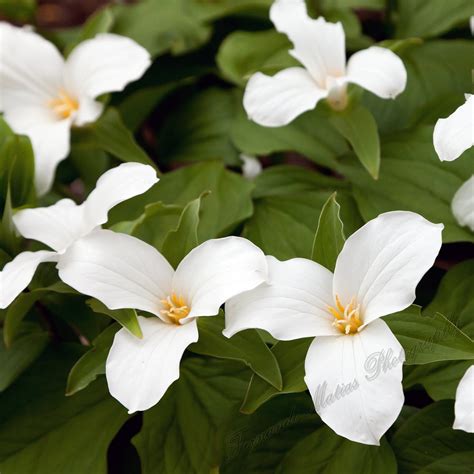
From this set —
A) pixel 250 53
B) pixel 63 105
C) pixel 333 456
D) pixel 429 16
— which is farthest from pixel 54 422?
pixel 429 16

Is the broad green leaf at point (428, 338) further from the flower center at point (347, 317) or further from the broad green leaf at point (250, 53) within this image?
the broad green leaf at point (250, 53)

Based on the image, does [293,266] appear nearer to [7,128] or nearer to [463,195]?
[463,195]

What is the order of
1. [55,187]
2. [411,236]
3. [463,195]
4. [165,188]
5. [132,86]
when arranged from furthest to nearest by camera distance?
1. [132,86]
2. [55,187]
3. [165,188]
4. [463,195]
5. [411,236]

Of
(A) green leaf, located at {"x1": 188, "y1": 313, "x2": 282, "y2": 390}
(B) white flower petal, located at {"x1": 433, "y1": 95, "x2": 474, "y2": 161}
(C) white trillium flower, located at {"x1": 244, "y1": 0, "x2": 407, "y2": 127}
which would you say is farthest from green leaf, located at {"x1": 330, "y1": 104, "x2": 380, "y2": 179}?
(A) green leaf, located at {"x1": 188, "y1": 313, "x2": 282, "y2": 390}

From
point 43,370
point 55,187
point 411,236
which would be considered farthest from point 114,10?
point 411,236

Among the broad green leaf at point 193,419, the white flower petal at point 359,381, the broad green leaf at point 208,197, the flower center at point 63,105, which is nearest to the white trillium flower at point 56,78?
the flower center at point 63,105

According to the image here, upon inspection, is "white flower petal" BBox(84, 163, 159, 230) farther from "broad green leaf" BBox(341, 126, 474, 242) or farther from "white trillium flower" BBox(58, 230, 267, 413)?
"broad green leaf" BBox(341, 126, 474, 242)
